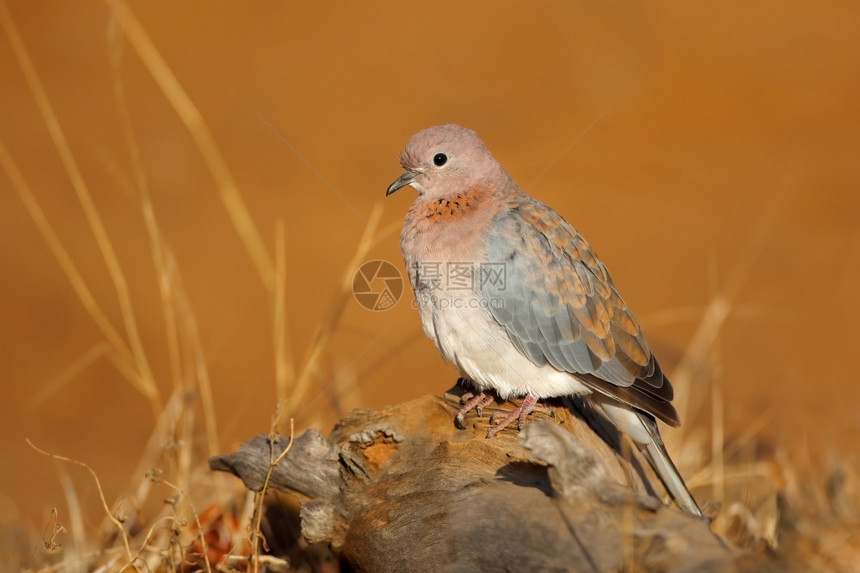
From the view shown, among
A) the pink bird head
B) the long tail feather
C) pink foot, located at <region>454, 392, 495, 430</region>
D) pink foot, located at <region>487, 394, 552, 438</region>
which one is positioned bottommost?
the long tail feather

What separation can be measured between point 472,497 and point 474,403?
0.99 metres

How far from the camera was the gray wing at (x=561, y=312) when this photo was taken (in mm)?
4012

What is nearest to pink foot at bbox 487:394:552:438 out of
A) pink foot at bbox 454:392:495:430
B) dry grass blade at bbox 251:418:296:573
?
pink foot at bbox 454:392:495:430

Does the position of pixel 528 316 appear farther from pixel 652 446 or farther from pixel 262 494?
pixel 262 494

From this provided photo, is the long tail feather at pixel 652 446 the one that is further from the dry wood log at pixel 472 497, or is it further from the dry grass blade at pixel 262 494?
the dry grass blade at pixel 262 494

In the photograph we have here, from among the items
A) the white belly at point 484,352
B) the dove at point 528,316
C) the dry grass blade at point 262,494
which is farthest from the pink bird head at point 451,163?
the dry grass blade at point 262,494

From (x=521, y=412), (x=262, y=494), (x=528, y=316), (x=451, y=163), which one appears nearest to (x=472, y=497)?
(x=262, y=494)

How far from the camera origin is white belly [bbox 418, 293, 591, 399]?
397cm

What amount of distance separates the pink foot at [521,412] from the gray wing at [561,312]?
18cm

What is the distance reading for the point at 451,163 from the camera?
14.3ft

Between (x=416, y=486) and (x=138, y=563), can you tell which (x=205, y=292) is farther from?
(x=416, y=486)

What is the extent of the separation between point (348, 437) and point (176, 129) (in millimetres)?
7456

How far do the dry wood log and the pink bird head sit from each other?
1.01 metres

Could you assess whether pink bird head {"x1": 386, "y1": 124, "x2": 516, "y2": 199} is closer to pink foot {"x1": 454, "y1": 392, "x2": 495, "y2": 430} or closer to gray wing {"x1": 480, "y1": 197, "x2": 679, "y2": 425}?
gray wing {"x1": 480, "y1": 197, "x2": 679, "y2": 425}
